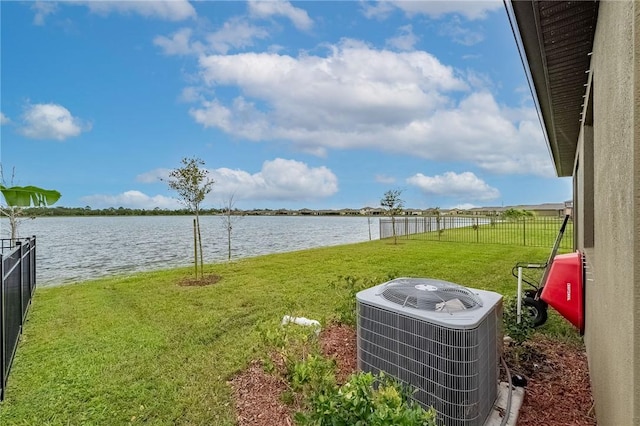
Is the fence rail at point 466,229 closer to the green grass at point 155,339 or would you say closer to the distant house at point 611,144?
the green grass at point 155,339

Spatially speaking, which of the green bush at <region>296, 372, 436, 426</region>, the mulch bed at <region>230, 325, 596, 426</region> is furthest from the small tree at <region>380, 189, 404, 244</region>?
the green bush at <region>296, 372, 436, 426</region>

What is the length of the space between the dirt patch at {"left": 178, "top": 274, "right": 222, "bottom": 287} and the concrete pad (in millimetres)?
6678

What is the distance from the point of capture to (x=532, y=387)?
2.99 m

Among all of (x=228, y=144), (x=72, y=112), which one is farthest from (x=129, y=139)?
(x=228, y=144)

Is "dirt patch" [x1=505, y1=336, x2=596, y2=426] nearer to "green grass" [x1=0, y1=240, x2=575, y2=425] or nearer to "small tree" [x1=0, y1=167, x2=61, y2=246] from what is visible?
"green grass" [x1=0, y1=240, x2=575, y2=425]

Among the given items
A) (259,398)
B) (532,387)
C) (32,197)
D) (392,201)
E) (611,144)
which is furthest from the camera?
(392,201)

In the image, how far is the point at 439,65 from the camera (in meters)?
8.89

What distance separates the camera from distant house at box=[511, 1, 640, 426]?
4.12ft

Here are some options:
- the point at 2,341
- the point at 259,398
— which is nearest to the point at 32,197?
the point at 2,341

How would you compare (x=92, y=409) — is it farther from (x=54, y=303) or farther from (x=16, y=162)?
(x=16, y=162)

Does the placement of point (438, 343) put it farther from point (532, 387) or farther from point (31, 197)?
point (31, 197)

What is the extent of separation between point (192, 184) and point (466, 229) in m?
22.6

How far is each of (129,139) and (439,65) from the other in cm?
1477

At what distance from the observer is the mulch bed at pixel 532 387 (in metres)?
2.60
